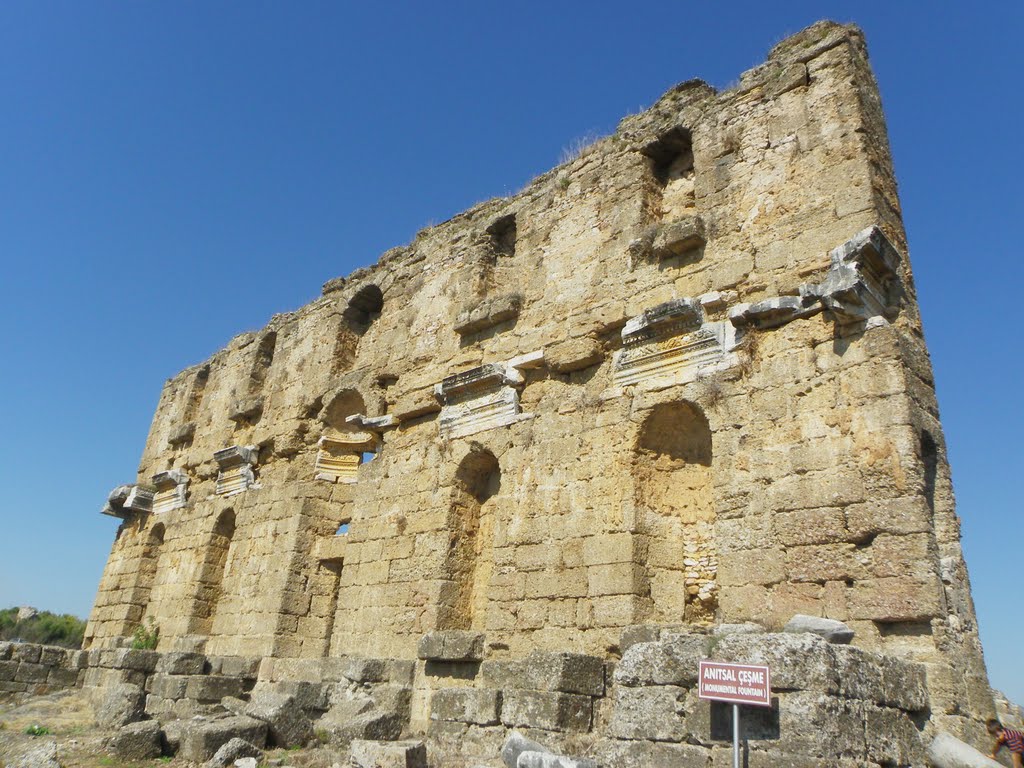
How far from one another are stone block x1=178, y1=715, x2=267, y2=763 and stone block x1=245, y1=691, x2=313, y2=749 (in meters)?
0.09

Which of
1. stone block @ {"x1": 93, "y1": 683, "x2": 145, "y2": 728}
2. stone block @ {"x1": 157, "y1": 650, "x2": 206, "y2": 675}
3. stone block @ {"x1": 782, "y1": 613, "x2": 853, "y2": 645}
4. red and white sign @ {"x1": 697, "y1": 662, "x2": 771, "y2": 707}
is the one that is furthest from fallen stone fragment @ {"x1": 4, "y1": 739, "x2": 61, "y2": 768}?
stone block @ {"x1": 782, "y1": 613, "x2": 853, "y2": 645}

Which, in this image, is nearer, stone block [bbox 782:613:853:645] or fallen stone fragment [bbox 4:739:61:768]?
stone block [bbox 782:613:853:645]

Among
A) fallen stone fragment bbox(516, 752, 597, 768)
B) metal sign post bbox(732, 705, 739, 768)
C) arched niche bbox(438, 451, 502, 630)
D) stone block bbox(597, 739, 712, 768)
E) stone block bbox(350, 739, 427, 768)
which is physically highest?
arched niche bbox(438, 451, 502, 630)

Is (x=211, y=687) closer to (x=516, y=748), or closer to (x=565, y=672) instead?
(x=565, y=672)

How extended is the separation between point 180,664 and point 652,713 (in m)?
7.19

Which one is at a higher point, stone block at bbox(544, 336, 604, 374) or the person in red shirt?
stone block at bbox(544, 336, 604, 374)

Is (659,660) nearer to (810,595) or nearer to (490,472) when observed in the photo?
(810,595)

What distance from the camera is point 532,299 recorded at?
32.6 ft

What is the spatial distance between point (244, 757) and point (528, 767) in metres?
3.20

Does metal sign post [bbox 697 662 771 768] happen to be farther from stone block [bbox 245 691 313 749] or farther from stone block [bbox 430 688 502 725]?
stone block [bbox 245 691 313 749]

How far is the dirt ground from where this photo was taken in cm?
693

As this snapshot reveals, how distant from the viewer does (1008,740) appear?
18.8ft

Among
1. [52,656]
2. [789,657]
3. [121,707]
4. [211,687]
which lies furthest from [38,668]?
[789,657]

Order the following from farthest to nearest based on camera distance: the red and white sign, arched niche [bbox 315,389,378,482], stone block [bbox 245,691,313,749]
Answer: arched niche [bbox 315,389,378,482] < stone block [bbox 245,691,313,749] < the red and white sign
